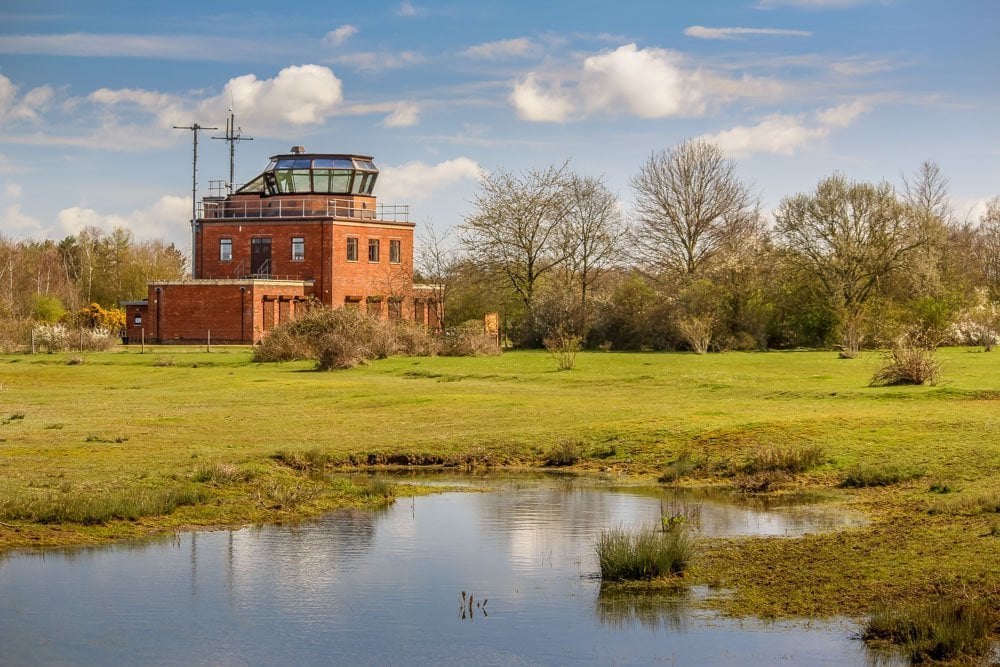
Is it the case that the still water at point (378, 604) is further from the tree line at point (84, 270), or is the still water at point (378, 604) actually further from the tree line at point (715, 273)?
the tree line at point (84, 270)

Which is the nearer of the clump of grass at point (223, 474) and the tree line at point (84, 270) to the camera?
the clump of grass at point (223, 474)

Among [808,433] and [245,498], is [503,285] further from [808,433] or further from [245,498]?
[245,498]

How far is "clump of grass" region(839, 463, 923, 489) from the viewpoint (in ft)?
75.9

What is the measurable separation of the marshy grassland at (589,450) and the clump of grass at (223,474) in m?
0.04

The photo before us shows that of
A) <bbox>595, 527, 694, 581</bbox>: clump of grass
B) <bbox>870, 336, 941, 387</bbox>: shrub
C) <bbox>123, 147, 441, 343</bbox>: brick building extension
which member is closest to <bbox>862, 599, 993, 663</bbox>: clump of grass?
<bbox>595, 527, 694, 581</bbox>: clump of grass

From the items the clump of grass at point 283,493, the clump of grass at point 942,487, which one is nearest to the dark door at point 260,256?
the clump of grass at point 283,493

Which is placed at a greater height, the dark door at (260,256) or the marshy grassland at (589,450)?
the dark door at (260,256)

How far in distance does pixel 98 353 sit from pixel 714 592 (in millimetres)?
56323

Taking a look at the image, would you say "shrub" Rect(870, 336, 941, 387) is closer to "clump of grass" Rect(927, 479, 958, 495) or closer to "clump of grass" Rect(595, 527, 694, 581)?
"clump of grass" Rect(927, 479, 958, 495)

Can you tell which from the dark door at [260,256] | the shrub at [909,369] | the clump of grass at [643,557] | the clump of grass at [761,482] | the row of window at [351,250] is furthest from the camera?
the dark door at [260,256]

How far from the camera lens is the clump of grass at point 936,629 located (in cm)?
1265

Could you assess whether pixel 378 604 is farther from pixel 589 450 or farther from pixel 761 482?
pixel 589 450

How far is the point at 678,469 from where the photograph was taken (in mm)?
25141

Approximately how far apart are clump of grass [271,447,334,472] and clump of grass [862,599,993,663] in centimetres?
1350
